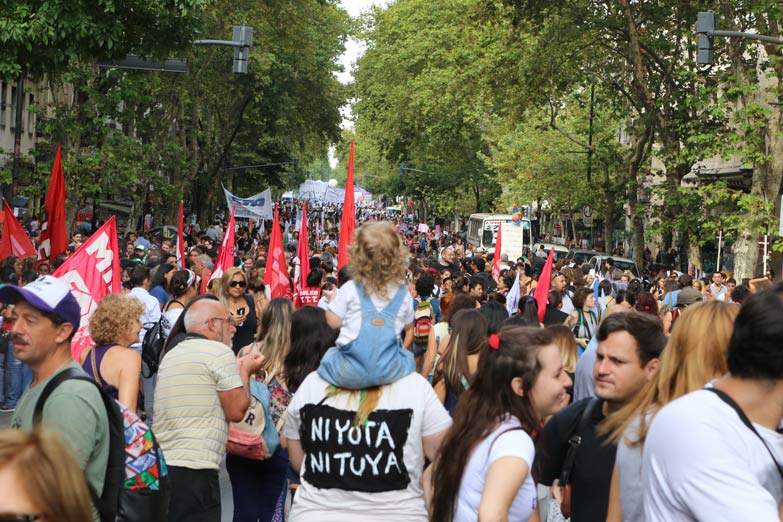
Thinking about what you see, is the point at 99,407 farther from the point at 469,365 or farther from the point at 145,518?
the point at 469,365

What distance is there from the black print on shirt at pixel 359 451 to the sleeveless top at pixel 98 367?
2.13 m

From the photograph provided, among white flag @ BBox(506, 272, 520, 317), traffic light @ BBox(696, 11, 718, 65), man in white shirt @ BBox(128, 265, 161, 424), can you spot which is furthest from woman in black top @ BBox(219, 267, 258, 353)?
traffic light @ BBox(696, 11, 718, 65)

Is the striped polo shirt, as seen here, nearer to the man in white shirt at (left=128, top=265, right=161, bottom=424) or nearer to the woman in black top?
the man in white shirt at (left=128, top=265, right=161, bottom=424)

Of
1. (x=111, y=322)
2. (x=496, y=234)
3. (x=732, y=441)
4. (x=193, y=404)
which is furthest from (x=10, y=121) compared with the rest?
(x=732, y=441)

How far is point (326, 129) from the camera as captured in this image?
48.1m

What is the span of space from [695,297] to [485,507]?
33.1ft

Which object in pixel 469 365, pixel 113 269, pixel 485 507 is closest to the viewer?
pixel 485 507

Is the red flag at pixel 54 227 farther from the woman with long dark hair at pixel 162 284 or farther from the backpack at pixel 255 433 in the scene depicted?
the backpack at pixel 255 433

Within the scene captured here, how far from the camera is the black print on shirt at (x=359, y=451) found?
4363mm

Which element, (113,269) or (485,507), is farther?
(113,269)

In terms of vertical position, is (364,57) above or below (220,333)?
above

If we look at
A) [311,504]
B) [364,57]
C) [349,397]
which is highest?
[364,57]

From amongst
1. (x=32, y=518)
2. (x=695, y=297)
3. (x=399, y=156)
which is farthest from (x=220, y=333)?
(x=399, y=156)

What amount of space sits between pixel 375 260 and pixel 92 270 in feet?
18.5
